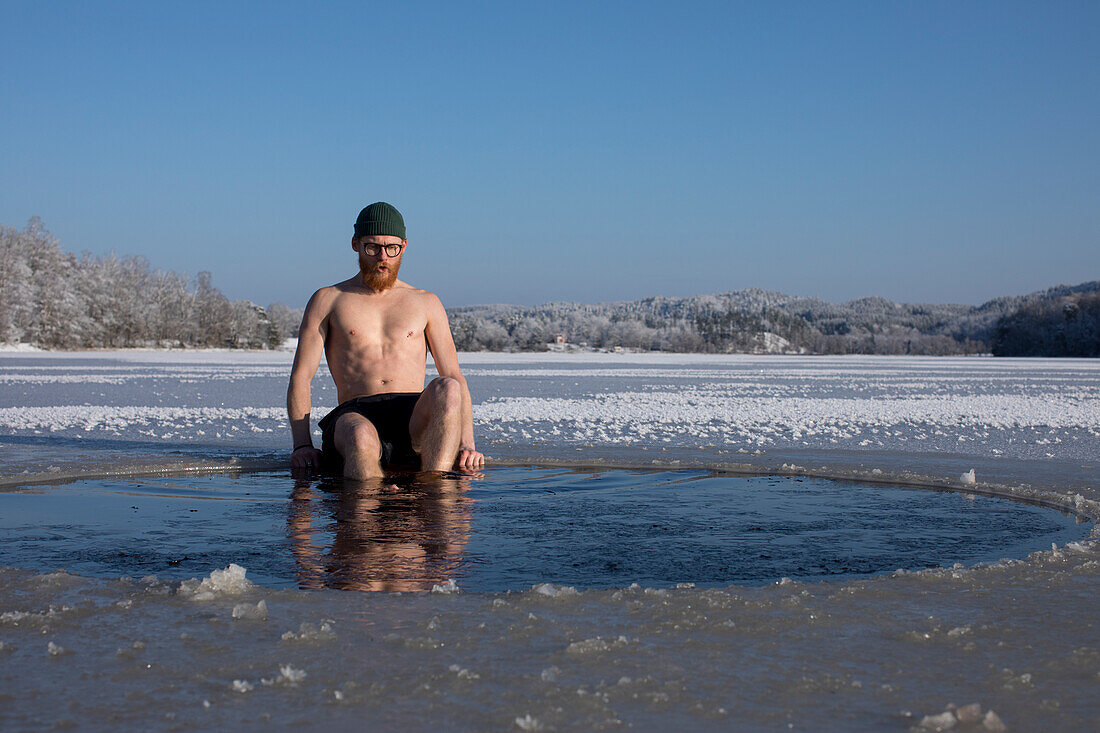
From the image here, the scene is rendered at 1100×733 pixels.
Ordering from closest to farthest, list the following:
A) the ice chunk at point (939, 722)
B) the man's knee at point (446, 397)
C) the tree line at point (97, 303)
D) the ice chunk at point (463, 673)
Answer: the ice chunk at point (939, 722), the ice chunk at point (463, 673), the man's knee at point (446, 397), the tree line at point (97, 303)

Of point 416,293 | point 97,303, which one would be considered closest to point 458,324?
point 97,303

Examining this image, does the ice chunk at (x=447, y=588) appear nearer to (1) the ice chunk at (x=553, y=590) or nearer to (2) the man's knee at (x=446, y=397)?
(1) the ice chunk at (x=553, y=590)

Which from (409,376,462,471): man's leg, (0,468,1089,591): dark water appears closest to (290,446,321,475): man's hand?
(0,468,1089,591): dark water

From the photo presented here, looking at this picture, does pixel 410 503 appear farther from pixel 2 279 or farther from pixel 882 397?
pixel 2 279

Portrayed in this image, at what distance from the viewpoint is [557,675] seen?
198cm

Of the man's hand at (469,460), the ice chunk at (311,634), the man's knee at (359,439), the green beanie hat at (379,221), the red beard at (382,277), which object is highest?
the green beanie hat at (379,221)

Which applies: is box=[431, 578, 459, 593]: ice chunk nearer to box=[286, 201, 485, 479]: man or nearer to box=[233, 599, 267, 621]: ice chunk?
box=[233, 599, 267, 621]: ice chunk

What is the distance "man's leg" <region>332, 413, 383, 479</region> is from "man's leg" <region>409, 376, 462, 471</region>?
0.29 metres

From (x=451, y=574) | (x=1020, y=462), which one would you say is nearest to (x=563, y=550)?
(x=451, y=574)

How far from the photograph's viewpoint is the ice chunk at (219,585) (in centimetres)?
260

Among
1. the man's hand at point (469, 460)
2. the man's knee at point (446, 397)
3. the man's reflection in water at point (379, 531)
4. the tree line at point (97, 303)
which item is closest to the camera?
the man's reflection in water at point (379, 531)

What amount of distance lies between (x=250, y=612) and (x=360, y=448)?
260cm

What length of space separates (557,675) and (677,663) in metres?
0.29

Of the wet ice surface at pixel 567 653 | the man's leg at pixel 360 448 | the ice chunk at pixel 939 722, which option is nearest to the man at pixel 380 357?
the man's leg at pixel 360 448
